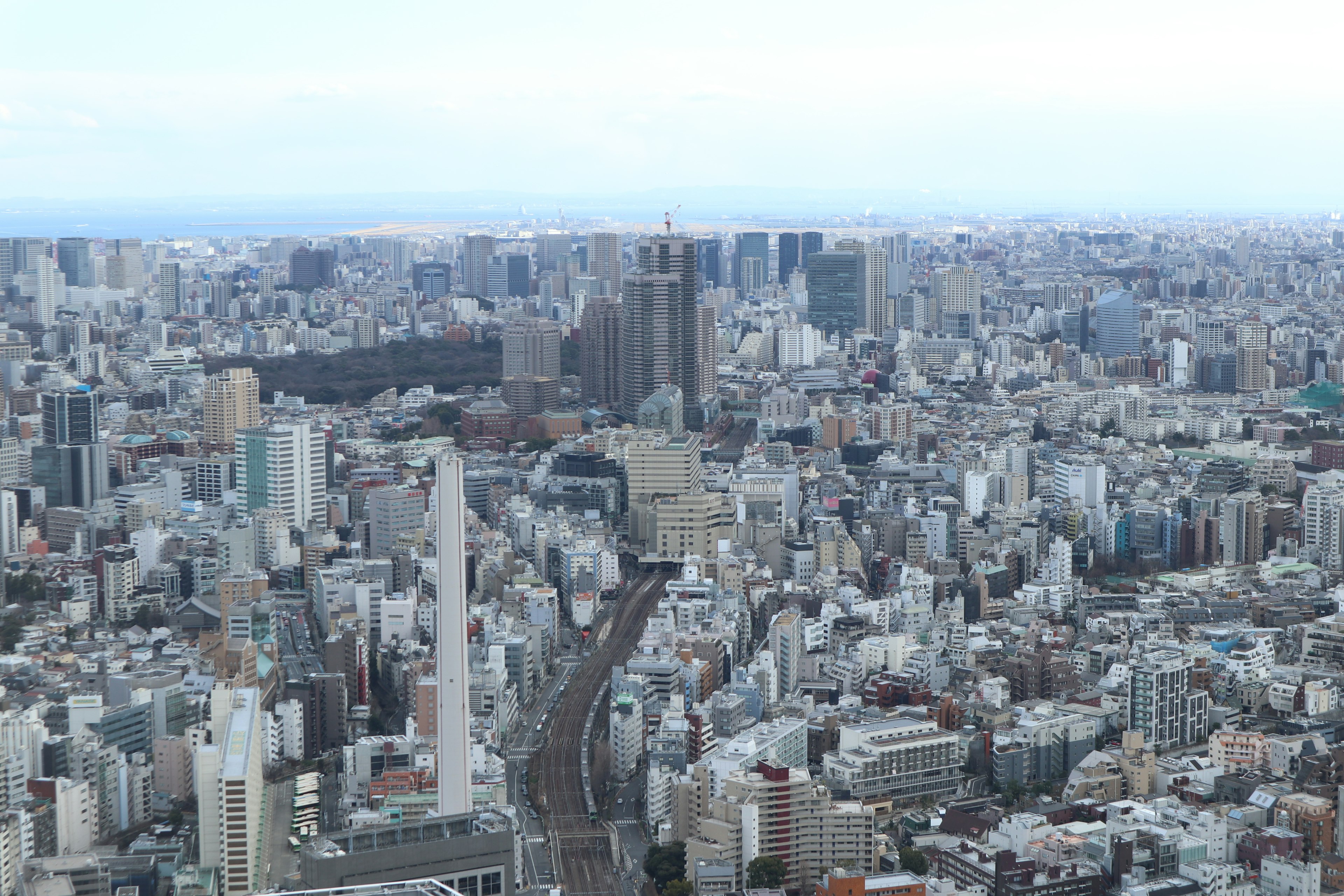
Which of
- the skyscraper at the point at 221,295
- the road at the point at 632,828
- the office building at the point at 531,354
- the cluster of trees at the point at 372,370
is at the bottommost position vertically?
the road at the point at 632,828

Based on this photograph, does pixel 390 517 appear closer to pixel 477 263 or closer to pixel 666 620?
pixel 666 620

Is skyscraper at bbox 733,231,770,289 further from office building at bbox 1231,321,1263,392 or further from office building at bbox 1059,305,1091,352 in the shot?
office building at bbox 1231,321,1263,392

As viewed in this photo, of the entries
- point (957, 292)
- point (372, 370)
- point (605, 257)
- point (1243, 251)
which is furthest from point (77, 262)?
point (1243, 251)

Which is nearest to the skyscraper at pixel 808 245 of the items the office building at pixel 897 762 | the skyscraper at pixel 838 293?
the skyscraper at pixel 838 293

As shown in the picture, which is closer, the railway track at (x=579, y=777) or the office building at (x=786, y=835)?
the office building at (x=786, y=835)

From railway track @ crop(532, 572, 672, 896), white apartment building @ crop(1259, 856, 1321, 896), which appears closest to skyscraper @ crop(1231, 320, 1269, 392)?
railway track @ crop(532, 572, 672, 896)

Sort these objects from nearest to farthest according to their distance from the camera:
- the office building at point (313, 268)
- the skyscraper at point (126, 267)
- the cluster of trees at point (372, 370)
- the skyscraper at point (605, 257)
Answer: the cluster of trees at point (372, 370) < the skyscraper at point (126, 267) < the skyscraper at point (605, 257) < the office building at point (313, 268)

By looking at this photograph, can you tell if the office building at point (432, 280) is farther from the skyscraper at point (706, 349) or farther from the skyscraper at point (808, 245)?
the skyscraper at point (706, 349)

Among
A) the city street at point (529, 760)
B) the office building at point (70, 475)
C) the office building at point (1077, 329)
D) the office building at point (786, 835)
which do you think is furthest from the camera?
the office building at point (1077, 329)
